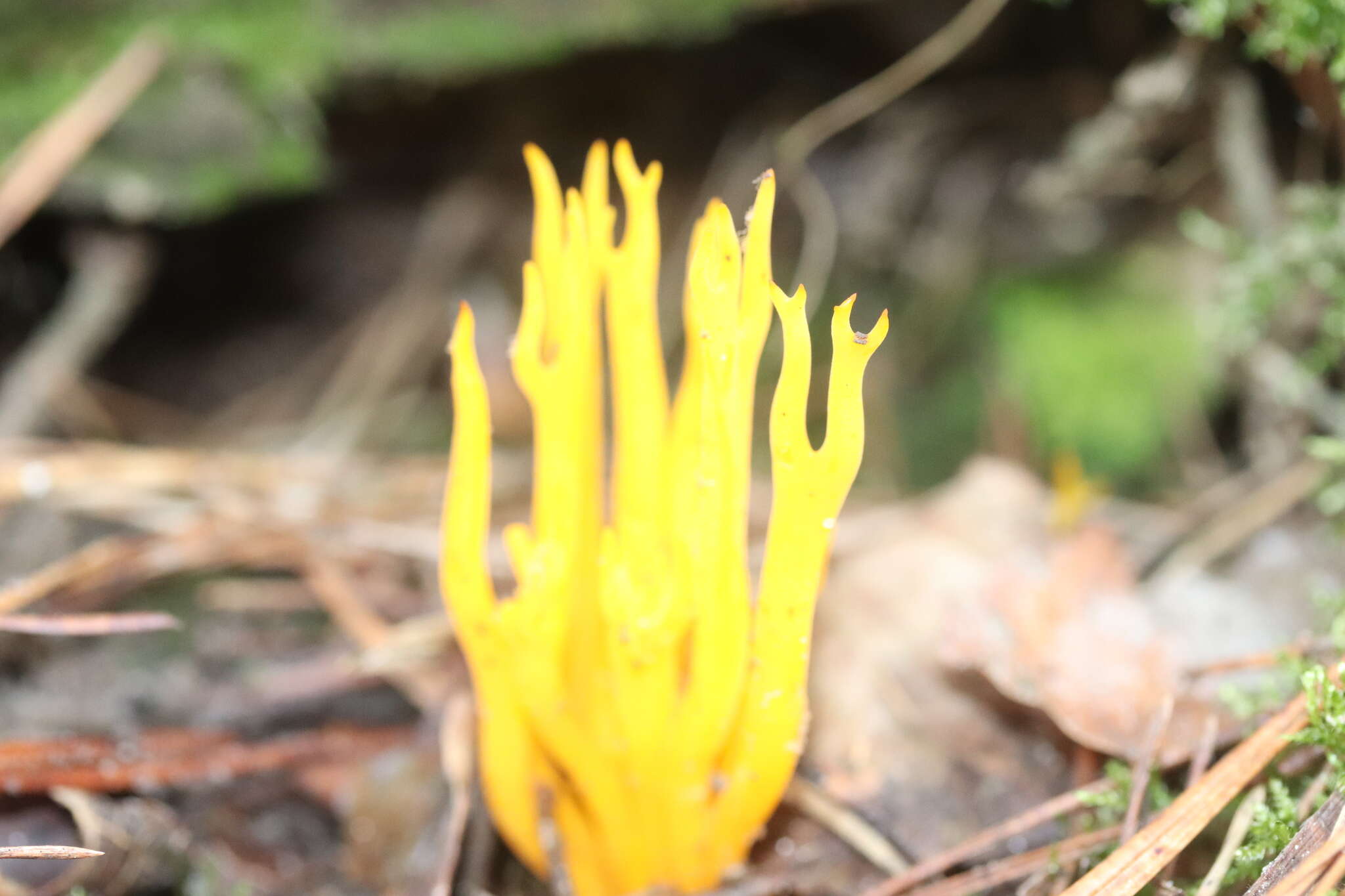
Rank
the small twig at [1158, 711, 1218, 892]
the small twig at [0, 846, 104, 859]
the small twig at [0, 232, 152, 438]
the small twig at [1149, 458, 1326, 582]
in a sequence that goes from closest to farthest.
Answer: the small twig at [0, 846, 104, 859], the small twig at [1158, 711, 1218, 892], the small twig at [1149, 458, 1326, 582], the small twig at [0, 232, 152, 438]

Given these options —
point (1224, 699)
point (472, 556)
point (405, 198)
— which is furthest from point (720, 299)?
point (405, 198)

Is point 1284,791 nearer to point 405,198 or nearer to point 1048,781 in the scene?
point 1048,781

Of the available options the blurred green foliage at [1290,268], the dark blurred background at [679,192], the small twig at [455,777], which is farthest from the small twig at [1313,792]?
the small twig at [455,777]

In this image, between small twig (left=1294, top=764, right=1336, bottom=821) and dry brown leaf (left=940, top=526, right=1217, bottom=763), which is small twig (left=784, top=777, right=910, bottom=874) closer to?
dry brown leaf (left=940, top=526, right=1217, bottom=763)

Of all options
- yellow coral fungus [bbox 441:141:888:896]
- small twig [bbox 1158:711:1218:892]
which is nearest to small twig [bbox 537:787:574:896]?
yellow coral fungus [bbox 441:141:888:896]

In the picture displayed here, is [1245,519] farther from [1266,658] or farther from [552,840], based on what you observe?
[552,840]

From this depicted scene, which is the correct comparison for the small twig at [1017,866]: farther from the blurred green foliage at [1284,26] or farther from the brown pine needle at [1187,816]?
the blurred green foliage at [1284,26]
